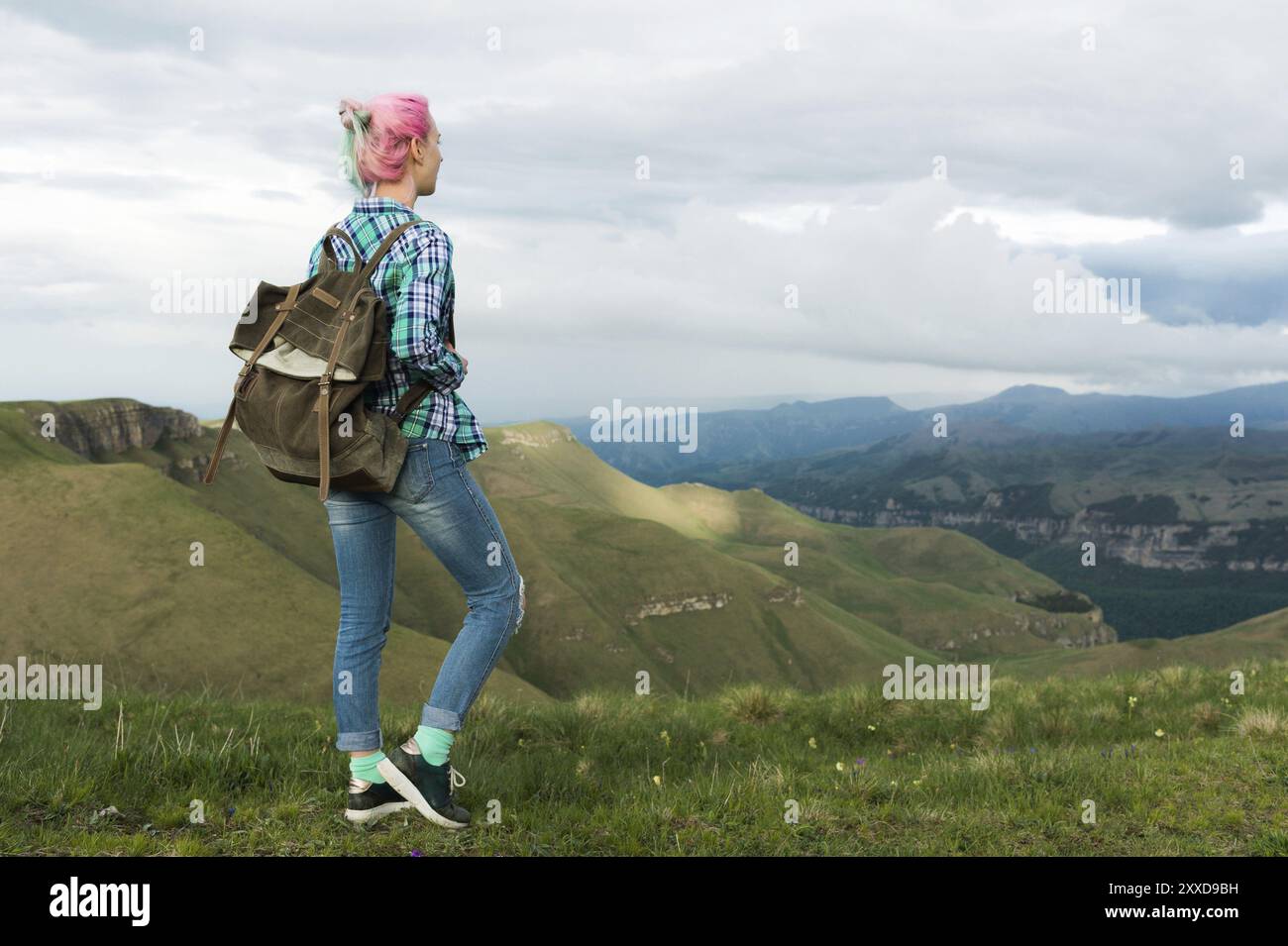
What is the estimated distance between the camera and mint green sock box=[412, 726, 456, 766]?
5.17 meters

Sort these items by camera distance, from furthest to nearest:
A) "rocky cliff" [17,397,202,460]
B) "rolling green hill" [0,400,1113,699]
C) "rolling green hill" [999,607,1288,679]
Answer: "rocky cliff" [17,397,202,460] < "rolling green hill" [999,607,1288,679] < "rolling green hill" [0,400,1113,699]

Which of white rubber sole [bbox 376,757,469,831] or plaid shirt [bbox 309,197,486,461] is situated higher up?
plaid shirt [bbox 309,197,486,461]

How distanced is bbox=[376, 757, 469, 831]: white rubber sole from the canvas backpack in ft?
5.30

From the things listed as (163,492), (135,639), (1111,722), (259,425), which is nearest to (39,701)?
(259,425)

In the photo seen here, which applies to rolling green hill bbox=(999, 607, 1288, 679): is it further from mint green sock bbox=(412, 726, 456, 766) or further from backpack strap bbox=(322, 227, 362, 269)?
backpack strap bbox=(322, 227, 362, 269)

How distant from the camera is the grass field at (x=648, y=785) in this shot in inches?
200

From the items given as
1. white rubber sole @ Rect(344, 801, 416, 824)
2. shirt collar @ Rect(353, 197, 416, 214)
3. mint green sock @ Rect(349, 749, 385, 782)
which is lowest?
white rubber sole @ Rect(344, 801, 416, 824)

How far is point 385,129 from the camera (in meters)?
5.01

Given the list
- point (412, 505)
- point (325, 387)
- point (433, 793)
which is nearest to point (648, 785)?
point (433, 793)

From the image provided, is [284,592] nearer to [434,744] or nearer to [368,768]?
[368,768]

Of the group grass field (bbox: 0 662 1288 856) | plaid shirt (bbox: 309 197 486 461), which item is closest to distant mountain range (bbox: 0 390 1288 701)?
grass field (bbox: 0 662 1288 856)

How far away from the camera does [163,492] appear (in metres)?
107

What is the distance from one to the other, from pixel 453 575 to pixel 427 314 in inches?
57.9

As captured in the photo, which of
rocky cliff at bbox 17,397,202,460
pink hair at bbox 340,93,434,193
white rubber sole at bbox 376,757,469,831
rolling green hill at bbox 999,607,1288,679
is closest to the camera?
pink hair at bbox 340,93,434,193
